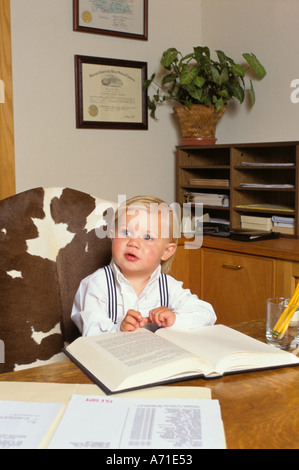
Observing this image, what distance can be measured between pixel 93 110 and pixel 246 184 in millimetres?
967

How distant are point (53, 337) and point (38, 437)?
0.75 meters

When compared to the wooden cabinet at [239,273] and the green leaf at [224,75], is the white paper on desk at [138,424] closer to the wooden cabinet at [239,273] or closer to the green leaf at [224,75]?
the wooden cabinet at [239,273]

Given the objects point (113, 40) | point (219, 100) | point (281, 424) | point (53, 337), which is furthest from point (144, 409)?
point (113, 40)

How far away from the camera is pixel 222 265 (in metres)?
2.66

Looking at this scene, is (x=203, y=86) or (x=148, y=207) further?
(x=203, y=86)

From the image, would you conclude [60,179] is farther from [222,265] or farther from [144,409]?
[144,409]

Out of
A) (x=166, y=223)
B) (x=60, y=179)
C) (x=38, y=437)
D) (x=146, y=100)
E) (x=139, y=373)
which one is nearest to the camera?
(x=38, y=437)

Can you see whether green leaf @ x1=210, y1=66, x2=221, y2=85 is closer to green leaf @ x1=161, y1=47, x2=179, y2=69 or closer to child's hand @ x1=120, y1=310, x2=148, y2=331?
green leaf @ x1=161, y1=47, x2=179, y2=69

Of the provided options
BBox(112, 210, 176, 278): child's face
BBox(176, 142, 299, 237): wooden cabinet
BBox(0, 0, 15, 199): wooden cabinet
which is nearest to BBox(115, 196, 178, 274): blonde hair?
BBox(112, 210, 176, 278): child's face

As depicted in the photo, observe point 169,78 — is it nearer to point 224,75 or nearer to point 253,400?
point 224,75

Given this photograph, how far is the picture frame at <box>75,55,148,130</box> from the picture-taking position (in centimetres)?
295

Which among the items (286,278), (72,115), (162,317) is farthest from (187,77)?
(162,317)

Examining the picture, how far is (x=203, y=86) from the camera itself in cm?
306

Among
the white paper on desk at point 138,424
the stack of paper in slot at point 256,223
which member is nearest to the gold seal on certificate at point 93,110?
the stack of paper in slot at point 256,223
